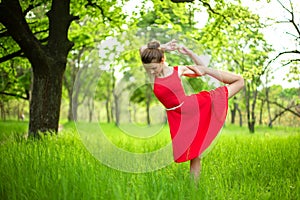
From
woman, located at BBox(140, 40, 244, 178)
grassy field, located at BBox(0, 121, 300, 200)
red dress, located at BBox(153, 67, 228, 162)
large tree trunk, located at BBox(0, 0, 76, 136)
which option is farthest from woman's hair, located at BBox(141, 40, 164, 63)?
large tree trunk, located at BBox(0, 0, 76, 136)

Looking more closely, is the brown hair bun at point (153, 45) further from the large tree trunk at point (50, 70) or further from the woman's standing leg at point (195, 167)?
the large tree trunk at point (50, 70)

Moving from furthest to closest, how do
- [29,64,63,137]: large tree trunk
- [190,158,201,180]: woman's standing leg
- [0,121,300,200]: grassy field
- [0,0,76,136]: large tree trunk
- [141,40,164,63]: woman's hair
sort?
[29,64,63,137]: large tree trunk → [0,0,76,136]: large tree trunk → [190,158,201,180]: woman's standing leg → [141,40,164,63]: woman's hair → [0,121,300,200]: grassy field

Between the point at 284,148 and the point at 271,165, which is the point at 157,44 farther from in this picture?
the point at 284,148

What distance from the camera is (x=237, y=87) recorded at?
155 inches

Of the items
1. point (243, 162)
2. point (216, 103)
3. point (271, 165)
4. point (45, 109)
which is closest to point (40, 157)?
point (216, 103)

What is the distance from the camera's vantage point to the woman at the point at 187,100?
3803mm

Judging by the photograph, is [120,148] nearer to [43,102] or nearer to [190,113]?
[190,113]

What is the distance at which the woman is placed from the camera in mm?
3803

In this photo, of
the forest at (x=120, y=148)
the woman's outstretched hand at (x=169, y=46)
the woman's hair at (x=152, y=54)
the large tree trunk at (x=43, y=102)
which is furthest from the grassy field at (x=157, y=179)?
the large tree trunk at (x=43, y=102)

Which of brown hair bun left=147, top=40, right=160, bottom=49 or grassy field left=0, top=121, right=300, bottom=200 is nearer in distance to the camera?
grassy field left=0, top=121, right=300, bottom=200

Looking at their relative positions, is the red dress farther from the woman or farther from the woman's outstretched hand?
the woman's outstretched hand

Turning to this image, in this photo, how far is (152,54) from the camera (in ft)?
12.3

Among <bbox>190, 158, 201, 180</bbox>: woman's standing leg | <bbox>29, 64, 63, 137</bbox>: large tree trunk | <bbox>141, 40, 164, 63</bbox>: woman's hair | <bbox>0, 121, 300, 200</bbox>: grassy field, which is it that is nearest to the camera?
<bbox>0, 121, 300, 200</bbox>: grassy field

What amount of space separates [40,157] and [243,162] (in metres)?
2.78
